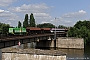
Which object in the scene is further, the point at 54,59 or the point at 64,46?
the point at 64,46

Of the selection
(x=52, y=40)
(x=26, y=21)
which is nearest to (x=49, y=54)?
(x=52, y=40)

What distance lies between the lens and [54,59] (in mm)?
19812

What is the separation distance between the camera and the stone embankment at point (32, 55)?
1986 cm

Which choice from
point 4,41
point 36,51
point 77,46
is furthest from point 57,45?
point 36,51

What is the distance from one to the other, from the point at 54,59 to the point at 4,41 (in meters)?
22.5

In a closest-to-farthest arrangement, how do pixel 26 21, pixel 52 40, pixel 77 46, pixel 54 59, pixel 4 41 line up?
pixel 54 59 < pixel 4 41 < pixel 77 46 < pixel 52 40 < pixel 26 21

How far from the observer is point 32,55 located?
66.1 ft

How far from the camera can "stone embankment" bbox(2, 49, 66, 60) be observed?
19.9 metres

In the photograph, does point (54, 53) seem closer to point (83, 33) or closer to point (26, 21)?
point (83, 33)

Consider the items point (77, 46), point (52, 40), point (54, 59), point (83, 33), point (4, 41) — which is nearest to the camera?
point (54, 59)

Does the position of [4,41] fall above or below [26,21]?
below

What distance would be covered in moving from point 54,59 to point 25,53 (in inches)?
125

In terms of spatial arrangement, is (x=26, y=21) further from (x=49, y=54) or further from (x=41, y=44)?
(x=49, y=54)

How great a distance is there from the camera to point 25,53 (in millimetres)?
20297
